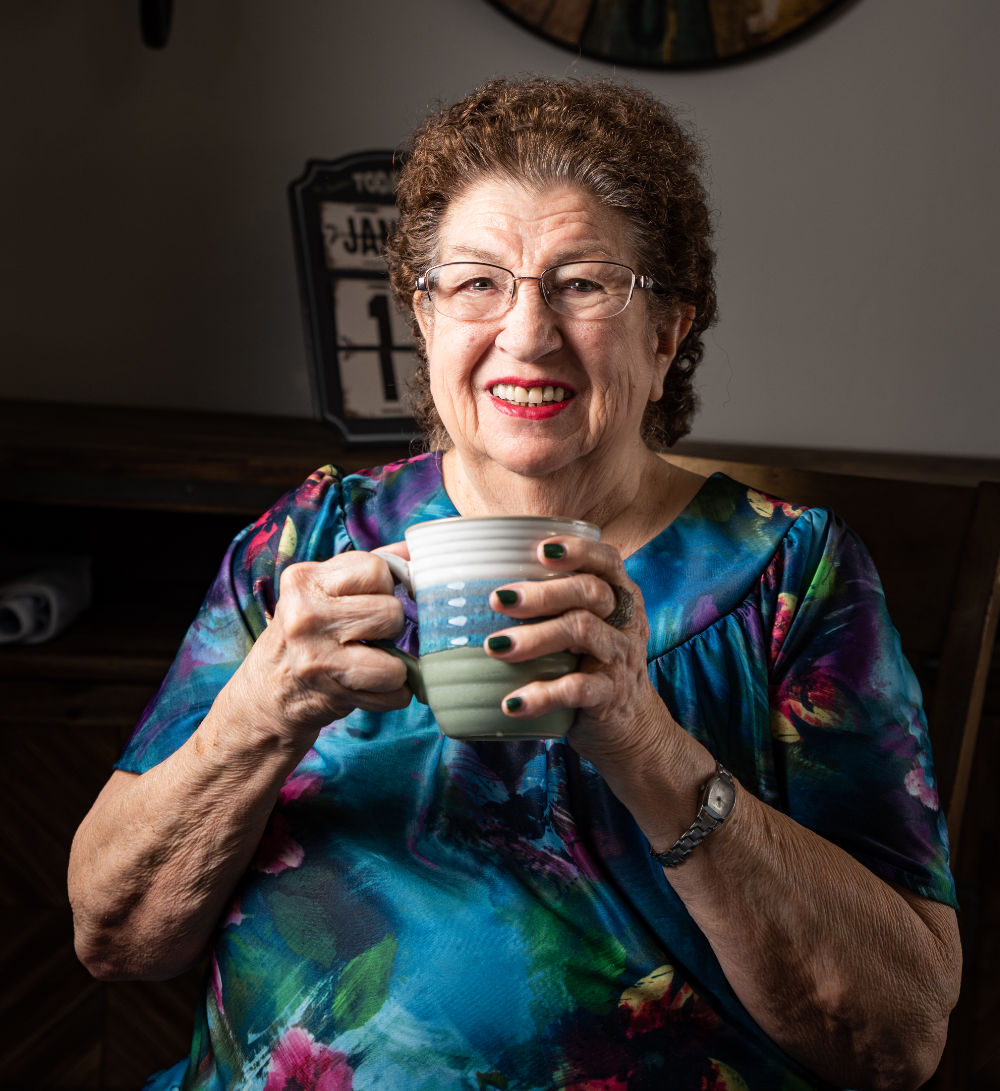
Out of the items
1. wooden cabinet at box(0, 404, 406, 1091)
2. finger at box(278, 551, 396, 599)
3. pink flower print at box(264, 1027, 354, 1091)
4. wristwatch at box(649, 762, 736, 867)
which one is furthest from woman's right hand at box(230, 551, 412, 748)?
wooden cabinet at box(0, 404, 406, 1091)

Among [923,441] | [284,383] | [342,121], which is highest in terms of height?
[342,121]

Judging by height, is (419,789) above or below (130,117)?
below

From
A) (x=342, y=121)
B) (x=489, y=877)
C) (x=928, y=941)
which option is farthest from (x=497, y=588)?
(x=342, y=121)

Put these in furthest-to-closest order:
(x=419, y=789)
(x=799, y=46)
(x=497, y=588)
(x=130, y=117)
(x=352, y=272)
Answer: (x=799, y=46), (x=130, y=117), (x=352, y=272), (x=419, y=789), (x=497, y=588)

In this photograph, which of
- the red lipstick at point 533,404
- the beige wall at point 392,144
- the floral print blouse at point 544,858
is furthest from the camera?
the beige wall at point 392,144

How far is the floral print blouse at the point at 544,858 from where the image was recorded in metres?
0.91

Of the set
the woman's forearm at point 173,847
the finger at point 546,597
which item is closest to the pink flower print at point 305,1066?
the woman's forearm at point 173,847

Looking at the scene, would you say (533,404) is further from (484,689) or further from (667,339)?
(484,689)

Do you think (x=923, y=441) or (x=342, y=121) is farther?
(x=923, y=441)

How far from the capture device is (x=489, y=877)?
950mm

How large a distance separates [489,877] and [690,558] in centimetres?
38

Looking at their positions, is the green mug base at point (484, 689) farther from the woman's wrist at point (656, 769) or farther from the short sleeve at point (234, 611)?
the short sleeve at point (234, 611)

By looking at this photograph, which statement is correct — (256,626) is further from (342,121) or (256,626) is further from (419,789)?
(342,121)

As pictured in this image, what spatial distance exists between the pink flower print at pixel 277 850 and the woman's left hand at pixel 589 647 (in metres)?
0.36
